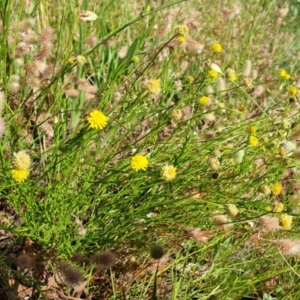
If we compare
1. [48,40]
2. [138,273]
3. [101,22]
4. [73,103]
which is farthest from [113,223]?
[101,22]

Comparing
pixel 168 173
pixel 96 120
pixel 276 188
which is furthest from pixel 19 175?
pixel 276 188

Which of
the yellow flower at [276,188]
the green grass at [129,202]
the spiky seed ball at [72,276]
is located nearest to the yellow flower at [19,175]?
the green grass at [129,202]

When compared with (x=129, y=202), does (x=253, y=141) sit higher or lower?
higher

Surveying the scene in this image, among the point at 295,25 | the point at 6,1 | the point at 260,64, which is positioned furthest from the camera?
the point at 295,25

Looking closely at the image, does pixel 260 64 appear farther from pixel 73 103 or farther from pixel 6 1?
pixel 6 1

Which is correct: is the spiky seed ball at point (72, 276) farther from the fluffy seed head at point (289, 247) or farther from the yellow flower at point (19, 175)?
the fluffy seed head at point (289, 247)

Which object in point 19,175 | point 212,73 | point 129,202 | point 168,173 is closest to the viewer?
point 19,175

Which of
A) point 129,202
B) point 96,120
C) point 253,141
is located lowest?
point 129,202

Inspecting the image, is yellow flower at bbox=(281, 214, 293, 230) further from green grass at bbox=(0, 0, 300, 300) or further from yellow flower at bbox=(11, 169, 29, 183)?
yellow flower at bbox=(11, 169, 29, 183)

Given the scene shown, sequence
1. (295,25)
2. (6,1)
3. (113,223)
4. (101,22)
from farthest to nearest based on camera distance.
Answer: (295,25) → (101,22) → (113,223) → (6,1)

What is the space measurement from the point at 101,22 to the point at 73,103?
55 centimetres

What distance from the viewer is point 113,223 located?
135 cm

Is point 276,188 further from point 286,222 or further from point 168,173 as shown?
point 168,173

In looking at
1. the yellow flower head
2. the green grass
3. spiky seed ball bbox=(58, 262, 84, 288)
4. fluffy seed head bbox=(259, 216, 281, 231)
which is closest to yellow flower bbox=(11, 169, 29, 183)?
the yellow flower head
